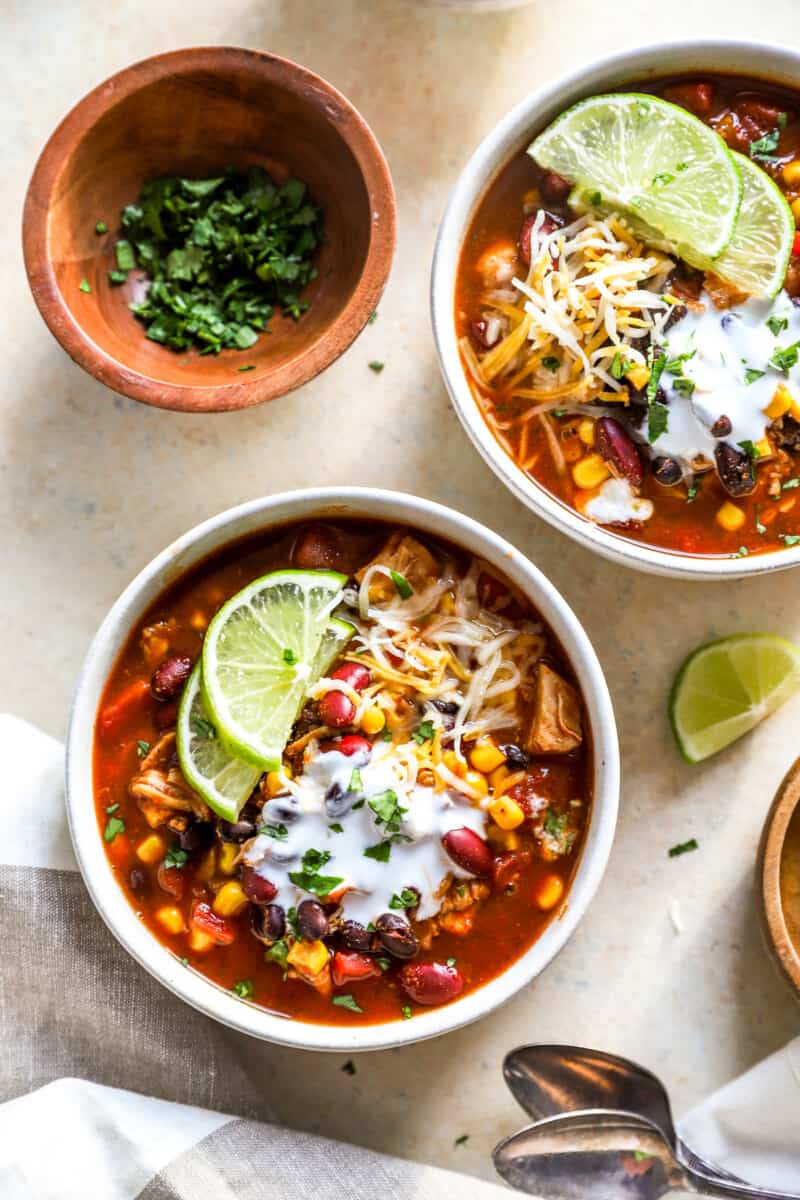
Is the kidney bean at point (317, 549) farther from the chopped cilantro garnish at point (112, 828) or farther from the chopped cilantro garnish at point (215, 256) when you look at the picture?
the chopped cilantro garnish at point (112, 828)

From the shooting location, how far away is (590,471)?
346cm

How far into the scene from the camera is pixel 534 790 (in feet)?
11.1

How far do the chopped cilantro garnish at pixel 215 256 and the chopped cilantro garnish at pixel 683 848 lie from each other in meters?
2.03

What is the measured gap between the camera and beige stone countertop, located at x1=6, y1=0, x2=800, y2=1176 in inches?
151

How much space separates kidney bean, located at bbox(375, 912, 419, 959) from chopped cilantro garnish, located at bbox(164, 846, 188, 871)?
1.84ft

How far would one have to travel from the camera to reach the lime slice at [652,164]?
330cm

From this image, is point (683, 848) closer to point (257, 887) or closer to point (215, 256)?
point (257, 887)

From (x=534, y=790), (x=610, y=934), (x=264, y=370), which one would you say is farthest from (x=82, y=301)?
(x=610, y=934)

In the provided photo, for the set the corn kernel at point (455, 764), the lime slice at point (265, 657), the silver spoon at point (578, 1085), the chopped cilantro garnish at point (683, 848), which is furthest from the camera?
the chopped cilantro garnish at point (683, 848)

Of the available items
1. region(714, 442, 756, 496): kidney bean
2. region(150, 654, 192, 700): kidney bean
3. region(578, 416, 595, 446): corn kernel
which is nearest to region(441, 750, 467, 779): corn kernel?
region(150, 654, 192, 700): kidney bean

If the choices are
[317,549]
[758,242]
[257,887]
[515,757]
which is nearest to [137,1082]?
[257,887]

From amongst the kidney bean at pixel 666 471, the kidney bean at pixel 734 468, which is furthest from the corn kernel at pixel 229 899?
the kidney bean at pixel 734 468

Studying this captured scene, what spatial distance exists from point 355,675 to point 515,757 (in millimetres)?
490

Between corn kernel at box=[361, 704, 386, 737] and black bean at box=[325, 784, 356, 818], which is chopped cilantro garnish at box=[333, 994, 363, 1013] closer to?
black bean at box=[325, 784, 356, 818]
